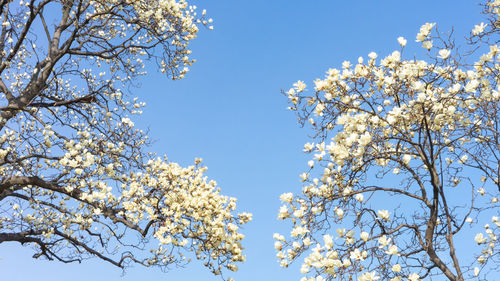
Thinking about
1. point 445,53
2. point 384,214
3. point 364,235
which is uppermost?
point 445,53

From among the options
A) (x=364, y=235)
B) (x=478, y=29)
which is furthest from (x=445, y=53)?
(x=364, y=235)

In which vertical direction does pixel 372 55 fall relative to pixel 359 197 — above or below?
above

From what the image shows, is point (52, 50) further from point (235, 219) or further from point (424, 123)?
point (424, 123)

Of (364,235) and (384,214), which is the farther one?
(384,214)

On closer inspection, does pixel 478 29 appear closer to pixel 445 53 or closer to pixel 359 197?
pixel 445 53

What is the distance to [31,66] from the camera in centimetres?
1144

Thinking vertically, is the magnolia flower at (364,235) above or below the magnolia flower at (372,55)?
below

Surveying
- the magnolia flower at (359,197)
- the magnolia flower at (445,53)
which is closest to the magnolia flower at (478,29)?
the magnolia flower at (445,53)

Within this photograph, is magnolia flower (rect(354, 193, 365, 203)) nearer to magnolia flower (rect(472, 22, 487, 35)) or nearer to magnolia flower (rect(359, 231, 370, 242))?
magnolia flower (rect(359, 231, 370, 242))

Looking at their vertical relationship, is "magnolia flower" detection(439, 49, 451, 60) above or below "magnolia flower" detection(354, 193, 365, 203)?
above

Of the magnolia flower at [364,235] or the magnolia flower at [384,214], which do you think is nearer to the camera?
the magnolia flower at [364,235]

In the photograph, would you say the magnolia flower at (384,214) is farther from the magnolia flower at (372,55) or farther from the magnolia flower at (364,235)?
the magnolia flower at (372,55)

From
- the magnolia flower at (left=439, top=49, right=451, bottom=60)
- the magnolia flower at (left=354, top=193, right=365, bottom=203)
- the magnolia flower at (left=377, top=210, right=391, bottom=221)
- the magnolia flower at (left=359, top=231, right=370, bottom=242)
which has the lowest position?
the magnolia flower at (left=359, top=231, right=370, bottom=242)

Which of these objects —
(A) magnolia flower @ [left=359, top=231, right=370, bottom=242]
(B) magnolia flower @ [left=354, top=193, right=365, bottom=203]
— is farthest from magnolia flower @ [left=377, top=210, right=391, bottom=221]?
(A) magnolia flower @ [left=359, top=231, right=370, bottom=242]
